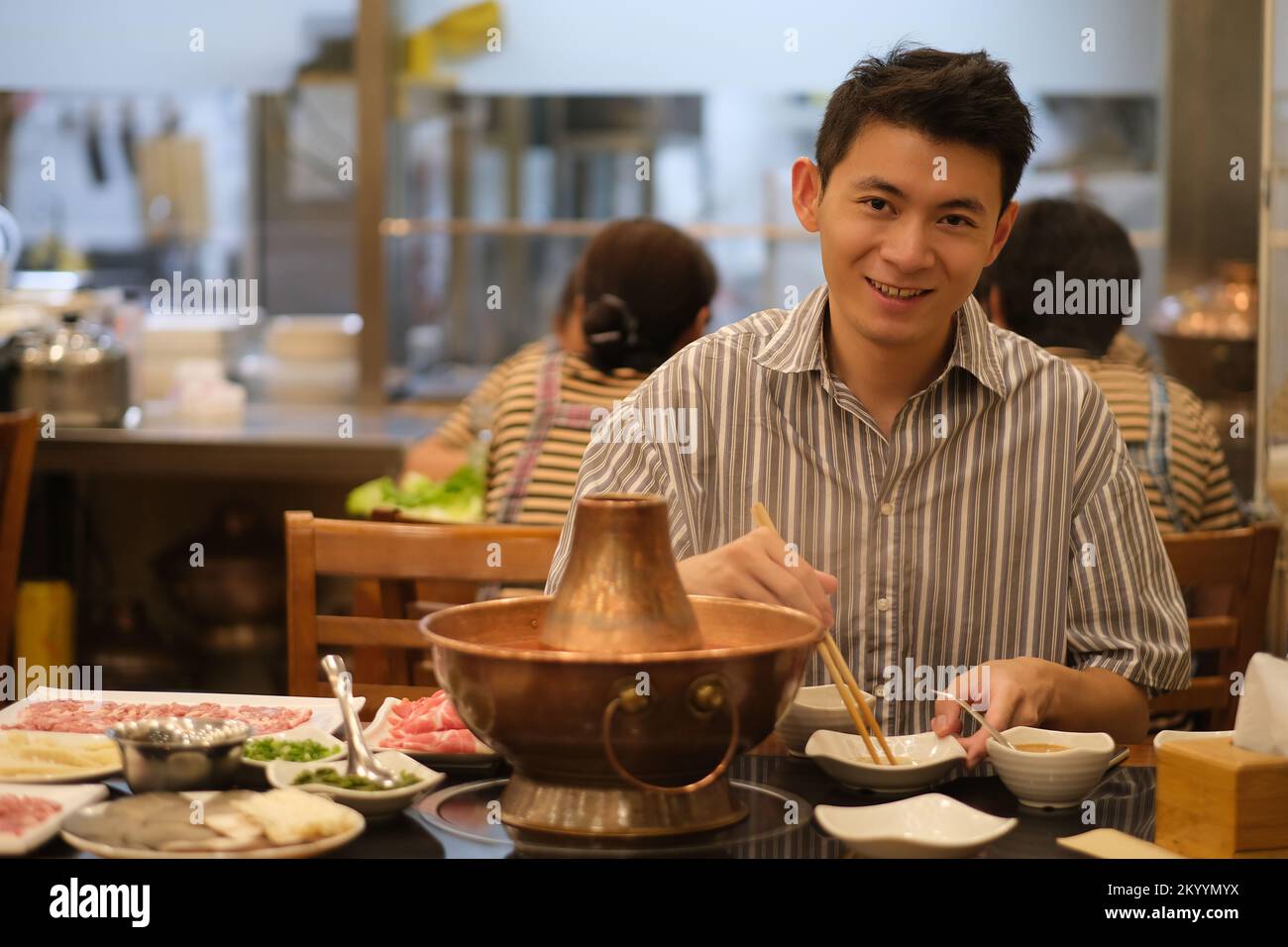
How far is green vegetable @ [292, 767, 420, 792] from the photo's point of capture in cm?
132

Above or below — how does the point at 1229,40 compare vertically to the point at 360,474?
Answer: above

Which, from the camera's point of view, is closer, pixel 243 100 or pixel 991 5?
pixel 991 5

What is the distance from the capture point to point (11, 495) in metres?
2.92

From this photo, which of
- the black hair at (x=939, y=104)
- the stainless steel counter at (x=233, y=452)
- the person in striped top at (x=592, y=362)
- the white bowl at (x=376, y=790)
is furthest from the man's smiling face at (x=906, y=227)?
the stainless steel counter at (x=233, y=452)

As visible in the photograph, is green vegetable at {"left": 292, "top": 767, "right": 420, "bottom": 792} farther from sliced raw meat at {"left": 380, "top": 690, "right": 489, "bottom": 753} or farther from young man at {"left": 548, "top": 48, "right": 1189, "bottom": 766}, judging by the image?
young man at {"left": 548, "top": 48, "right": 1189, "bottom": 766}

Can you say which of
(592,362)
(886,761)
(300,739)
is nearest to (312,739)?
(300,739)

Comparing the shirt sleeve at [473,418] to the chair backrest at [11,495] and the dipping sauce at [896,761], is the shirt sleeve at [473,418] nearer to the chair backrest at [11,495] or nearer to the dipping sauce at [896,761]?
the chair backrest at [11,495]

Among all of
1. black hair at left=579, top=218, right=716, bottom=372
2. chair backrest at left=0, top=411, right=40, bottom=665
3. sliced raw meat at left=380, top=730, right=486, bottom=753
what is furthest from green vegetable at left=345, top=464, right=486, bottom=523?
sliced raw meat at left=380, top=730, right=486, bottom=753

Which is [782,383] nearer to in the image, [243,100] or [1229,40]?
[1229,40]

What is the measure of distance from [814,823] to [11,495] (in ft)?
6.95

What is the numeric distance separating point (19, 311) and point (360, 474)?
1.12 metres

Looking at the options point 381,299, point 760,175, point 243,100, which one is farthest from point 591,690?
point 243,100

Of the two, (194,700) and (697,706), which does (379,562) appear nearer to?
(194,700)

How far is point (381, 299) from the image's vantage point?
14.9 ft
